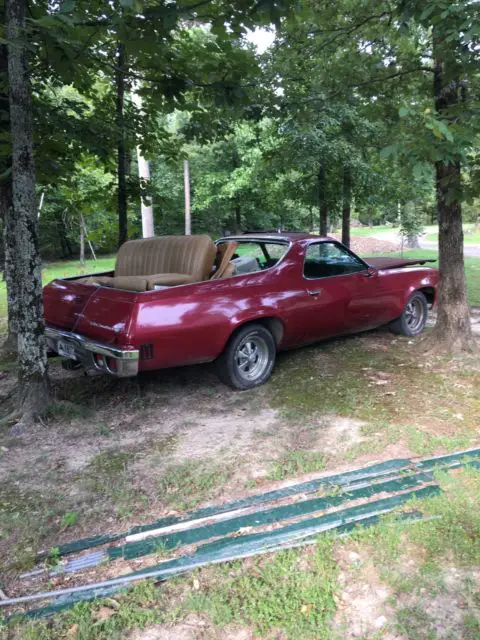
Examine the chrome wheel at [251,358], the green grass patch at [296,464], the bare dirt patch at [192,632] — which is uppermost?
the chrome wheel at [251,358]

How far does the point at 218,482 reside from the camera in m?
3.45

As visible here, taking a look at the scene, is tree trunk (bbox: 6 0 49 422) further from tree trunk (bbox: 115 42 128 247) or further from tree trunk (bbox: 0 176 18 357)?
tree trunk (bbox: 115 42 128 247)

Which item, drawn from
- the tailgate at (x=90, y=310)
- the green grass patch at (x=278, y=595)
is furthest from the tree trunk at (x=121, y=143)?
the green grass patch at (x=278, y=595)

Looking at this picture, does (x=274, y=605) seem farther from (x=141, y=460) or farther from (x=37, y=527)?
(x=141, y=460)

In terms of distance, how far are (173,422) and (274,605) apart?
93.7 inches

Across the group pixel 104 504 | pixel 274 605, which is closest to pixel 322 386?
pixel 104 504

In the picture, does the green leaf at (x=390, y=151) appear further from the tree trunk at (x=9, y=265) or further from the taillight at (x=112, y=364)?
the tree trunk at (x=9, y=265)

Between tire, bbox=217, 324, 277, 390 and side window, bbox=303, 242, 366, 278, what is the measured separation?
96cm

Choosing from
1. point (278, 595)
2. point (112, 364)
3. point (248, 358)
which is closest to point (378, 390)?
point (248, 358)

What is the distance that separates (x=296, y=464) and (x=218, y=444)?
71 centimetres

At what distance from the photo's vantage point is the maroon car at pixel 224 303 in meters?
4.43

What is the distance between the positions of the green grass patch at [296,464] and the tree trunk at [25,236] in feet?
7.17

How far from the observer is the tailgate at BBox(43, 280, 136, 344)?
14.3 ft

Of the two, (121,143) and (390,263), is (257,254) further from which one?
(121,143)
